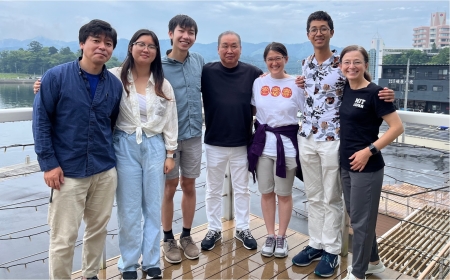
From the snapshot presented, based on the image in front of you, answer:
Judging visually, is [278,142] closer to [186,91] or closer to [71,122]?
[186,91]

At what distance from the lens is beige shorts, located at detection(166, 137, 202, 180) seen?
2281 millimetres

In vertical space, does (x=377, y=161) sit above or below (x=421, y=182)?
above

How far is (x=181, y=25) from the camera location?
2174 mm

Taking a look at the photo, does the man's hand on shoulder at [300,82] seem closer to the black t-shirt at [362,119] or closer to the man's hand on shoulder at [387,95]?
the black t-shirt at [362,119]

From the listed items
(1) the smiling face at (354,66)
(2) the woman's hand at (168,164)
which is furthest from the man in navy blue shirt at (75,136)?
(1) the smiling face at (354,66)

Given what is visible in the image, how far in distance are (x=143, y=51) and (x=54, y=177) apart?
765mm

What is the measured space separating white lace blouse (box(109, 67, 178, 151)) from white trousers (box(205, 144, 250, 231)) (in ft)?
1.45

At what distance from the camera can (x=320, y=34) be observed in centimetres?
198

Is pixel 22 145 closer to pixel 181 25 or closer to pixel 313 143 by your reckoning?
pixel 181 25

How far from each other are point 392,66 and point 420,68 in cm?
248

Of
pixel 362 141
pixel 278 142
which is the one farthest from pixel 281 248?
pixel 362 141

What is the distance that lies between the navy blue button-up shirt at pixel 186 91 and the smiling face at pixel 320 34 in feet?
2.38

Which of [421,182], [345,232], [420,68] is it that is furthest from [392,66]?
[345,232]

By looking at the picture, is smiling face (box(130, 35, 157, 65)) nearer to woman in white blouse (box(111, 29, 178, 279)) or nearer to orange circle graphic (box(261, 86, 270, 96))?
woman in white blouse (box(111, 29, 178, 279))
